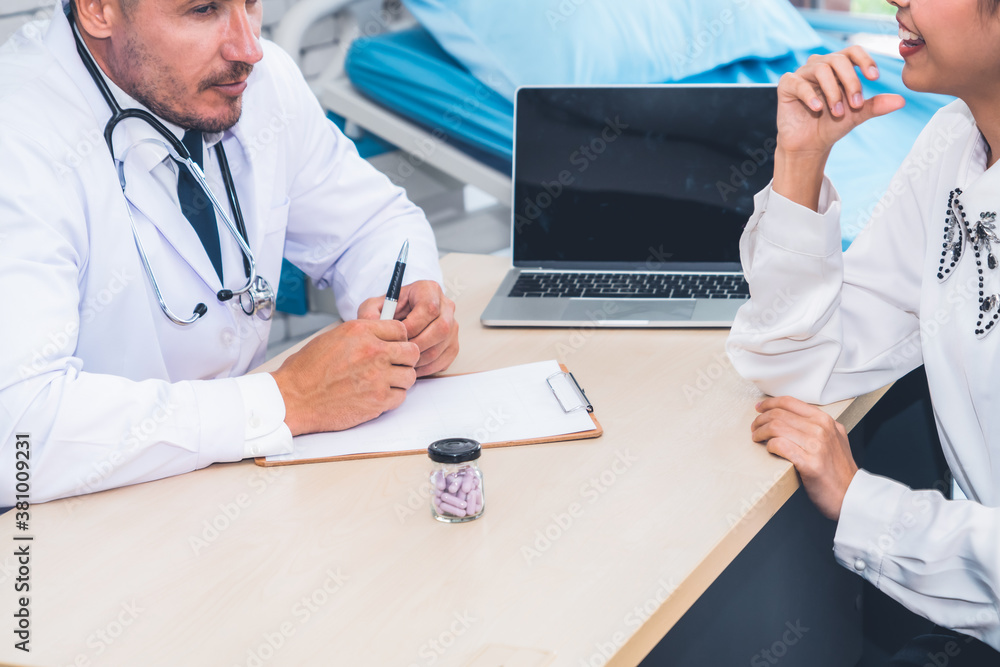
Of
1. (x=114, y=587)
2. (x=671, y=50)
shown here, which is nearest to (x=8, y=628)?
(x=114, y=587)

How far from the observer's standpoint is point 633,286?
1446mm

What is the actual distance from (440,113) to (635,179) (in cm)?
55

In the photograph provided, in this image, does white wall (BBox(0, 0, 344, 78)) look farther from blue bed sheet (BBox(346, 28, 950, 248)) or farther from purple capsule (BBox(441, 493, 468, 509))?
purple capsule (BBox(441, 493, 468, 509))

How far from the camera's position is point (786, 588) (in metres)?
1.48

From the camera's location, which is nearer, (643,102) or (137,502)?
(137,502)

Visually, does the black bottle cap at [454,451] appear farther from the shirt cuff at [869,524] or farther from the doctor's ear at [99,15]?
the doctor's ear at [99,15]

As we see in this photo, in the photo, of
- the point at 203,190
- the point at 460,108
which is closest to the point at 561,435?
the point at 203,190

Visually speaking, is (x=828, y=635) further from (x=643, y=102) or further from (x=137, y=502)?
(x=137, y=502)

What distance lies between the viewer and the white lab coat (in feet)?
3.12

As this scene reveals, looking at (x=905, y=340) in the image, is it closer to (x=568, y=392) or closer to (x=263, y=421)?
(x=568, y=392)

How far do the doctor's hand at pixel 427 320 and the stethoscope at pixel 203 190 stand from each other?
14cm

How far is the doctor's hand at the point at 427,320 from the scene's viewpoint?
46.8 inches

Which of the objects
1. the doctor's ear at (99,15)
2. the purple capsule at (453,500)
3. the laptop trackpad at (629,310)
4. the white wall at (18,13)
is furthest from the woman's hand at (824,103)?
the white wall at (18,13)

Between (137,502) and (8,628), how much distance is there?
7.5 inches
